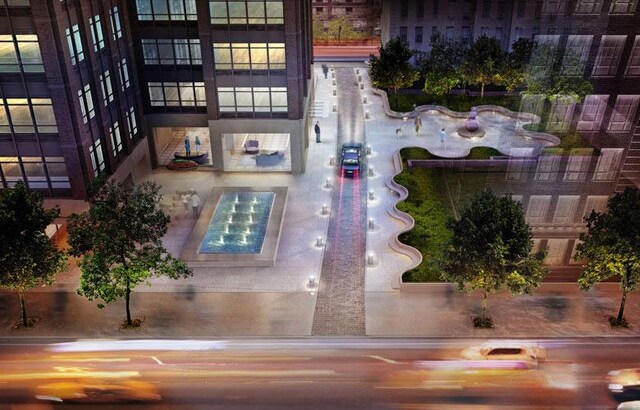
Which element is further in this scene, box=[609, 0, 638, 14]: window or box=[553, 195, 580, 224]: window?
box=[553, 195, 580, 224]: window

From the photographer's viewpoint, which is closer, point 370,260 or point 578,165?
point 370,260

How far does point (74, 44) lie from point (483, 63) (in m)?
38.5

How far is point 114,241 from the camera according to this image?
27.1 metres

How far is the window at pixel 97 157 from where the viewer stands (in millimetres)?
36750

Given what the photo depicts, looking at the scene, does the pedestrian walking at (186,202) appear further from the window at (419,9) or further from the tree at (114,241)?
the window at (419,9)

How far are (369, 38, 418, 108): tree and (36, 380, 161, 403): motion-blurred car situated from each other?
4131cm

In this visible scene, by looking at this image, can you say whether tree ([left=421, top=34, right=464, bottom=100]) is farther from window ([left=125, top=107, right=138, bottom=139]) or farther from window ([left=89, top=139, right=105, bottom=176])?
window ([left=89, top=139, right=105, bottom=176])

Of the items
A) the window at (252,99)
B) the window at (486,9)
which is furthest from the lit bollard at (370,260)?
the window at (486,9)

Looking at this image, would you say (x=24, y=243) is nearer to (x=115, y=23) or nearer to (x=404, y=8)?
(x=115, y=23)

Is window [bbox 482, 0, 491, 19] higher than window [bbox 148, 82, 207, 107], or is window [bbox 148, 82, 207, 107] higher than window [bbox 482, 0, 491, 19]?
window [bbox 482, 0, 491, 19]

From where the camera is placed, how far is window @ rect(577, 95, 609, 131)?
32.8m

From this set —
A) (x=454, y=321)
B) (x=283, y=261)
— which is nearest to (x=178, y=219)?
(x=283, y=261)

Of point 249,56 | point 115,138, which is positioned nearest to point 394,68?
point 249,56

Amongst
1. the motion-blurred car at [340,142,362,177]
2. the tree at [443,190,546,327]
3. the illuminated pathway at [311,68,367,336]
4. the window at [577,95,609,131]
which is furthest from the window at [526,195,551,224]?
the motion-blurred car at [340,142,362,177]
